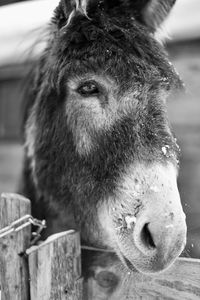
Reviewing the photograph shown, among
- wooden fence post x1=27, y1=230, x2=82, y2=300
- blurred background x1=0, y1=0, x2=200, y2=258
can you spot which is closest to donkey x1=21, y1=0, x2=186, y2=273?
wooden fence post x1=27, y1=230, x2=82, y2=300

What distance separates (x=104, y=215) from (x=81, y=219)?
0.29 metres

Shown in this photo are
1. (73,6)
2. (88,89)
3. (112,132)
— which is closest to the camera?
(112,132)

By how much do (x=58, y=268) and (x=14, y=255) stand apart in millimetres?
207

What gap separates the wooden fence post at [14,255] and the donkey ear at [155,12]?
4.10 ft

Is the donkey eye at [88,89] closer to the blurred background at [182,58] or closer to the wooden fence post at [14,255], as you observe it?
the wooden fence post at [14,255]

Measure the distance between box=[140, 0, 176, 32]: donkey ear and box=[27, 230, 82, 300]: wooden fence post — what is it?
1.31 metres

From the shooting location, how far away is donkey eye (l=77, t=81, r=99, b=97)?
187cm

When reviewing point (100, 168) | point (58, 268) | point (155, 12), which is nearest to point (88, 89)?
point (100, 168)

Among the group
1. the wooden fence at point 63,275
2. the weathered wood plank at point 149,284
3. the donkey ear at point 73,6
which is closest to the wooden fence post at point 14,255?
the wooden fence at point 63,275

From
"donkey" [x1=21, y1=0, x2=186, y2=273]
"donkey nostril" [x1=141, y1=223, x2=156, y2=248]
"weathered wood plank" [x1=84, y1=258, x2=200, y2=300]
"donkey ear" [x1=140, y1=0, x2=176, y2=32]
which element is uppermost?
"donkey ear" [x1=140, y1=0, x2=176, y2=32]

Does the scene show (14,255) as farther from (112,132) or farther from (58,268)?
(112,132)

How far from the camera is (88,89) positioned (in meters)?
1.89

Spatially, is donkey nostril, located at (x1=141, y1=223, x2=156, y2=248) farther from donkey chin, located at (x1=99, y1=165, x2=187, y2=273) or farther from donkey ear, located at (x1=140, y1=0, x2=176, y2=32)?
donkey ear, located at (x1=140, y1=0, x2=176, y2=32)

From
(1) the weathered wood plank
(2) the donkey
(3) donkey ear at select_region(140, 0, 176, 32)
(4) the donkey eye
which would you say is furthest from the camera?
(3) donkey ear at select_region(140, 0, 176, 32)
